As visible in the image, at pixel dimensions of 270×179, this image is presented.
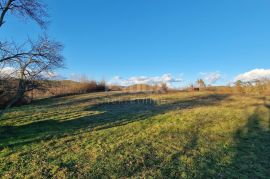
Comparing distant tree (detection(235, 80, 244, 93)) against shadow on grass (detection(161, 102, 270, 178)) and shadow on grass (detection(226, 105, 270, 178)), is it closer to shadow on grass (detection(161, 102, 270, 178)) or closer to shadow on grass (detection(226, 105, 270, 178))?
shadow on grass (detection(226, 105, 270, 178))

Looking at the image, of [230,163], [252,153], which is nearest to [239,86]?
[252,153]

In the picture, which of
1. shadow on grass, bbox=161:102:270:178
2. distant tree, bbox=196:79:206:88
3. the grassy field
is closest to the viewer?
shadow on grass, bbox=161:102:270:178

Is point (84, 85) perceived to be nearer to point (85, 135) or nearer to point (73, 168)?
point (85, 135)

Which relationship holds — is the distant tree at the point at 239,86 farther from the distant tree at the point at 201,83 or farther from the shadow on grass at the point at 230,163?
the shadow on grass at the point at 230,163

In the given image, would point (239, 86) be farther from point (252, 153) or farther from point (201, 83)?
point (252, 153)

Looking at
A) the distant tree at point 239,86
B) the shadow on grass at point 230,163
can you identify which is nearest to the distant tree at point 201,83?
the distant tree at point 239,86

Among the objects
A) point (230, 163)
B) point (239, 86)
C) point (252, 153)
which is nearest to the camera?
point (230, 163)

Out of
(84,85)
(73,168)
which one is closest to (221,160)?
(73,168)

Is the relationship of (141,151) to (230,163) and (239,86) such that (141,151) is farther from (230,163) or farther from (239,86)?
(239,86)

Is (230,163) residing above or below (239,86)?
below

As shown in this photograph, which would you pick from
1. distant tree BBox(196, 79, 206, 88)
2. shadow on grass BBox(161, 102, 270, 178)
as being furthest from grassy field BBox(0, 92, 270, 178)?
distant tree BBox(196, 79, 206, 88)

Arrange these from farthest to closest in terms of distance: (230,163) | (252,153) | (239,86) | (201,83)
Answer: (201,83)
(239,86)
(252,153)
(230,163)

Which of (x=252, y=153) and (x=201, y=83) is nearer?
(x=252, y=153)

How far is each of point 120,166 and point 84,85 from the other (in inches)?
841
